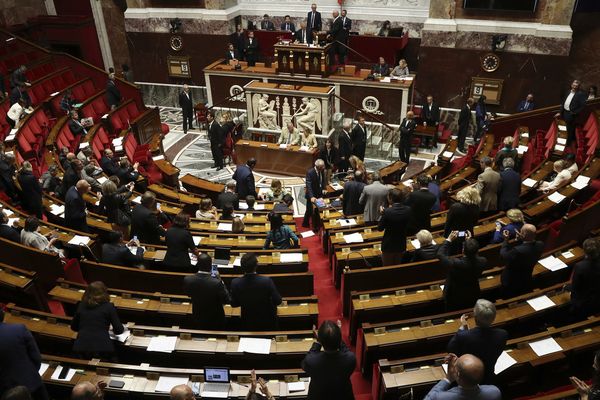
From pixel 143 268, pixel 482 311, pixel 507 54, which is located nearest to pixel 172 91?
pixel 507 54

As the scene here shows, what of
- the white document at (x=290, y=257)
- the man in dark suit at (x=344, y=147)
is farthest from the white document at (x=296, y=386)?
the man in dark suit at (x=344, y=147)

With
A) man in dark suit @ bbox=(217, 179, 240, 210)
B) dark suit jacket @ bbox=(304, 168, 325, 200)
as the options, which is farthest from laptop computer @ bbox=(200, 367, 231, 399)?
dark suit jacket @ bbox=(304, 168, 325, 200)

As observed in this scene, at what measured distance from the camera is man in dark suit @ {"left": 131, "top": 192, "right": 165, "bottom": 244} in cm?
611

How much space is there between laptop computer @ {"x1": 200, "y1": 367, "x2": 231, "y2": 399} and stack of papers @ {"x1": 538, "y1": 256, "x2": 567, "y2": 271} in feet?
12.1

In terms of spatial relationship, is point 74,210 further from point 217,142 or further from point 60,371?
point 217,142

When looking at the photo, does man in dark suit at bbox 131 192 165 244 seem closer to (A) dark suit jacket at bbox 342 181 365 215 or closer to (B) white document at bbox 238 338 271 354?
(B) white document at bbox 238 338 271 354

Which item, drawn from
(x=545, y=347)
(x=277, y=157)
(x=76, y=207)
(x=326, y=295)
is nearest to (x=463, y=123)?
(x=277, y=157)

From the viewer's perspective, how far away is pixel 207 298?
4629mm

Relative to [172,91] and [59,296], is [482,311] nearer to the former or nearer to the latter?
[59,296]

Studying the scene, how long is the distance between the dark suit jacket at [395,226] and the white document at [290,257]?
103 centimetres

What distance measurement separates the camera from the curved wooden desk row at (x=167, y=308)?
16.9 ft

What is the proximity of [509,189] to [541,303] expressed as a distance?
105 inches

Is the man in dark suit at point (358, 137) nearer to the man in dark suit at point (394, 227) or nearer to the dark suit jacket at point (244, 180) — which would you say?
the dark suit jacket at point (244, 180)

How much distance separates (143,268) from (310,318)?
2230 millimetres
